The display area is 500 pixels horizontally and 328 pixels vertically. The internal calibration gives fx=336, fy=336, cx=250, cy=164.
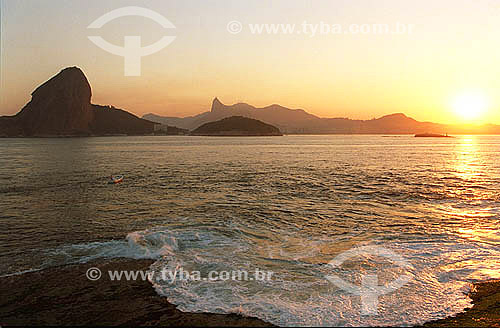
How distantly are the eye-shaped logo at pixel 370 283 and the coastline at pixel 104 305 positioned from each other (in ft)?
5.16

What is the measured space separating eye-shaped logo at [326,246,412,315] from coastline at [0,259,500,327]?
1573mm

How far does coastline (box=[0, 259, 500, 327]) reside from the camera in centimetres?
870

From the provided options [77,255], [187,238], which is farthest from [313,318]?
[77,255]

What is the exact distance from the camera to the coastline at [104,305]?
8.70 meters

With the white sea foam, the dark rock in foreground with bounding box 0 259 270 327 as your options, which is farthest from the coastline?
the white sea foam

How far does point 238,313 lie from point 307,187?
22.8 metres

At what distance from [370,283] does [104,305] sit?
820 cm

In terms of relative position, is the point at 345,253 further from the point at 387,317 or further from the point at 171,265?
the point at 171,265

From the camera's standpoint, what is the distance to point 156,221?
19188 millimetres

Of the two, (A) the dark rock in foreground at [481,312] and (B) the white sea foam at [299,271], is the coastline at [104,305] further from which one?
(B) the white sea foam at [299,271]

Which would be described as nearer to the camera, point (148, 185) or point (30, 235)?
point (30, 235)

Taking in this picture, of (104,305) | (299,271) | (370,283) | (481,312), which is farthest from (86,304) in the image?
(481,312)

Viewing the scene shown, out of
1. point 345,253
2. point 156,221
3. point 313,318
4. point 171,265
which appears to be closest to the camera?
point 313,318

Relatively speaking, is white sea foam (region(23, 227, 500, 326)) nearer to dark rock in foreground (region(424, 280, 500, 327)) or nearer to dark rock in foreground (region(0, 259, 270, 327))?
dark rock in foreground (region(424, 280, 500, 327))
